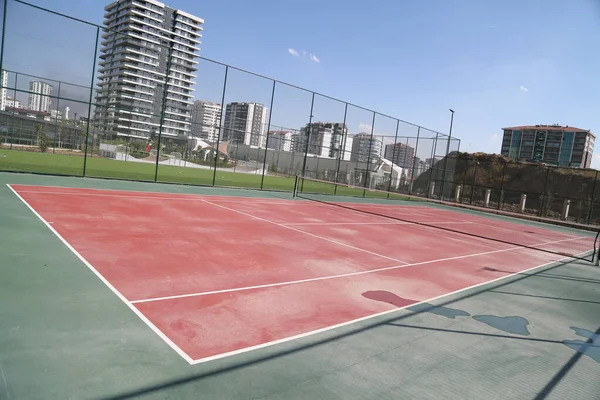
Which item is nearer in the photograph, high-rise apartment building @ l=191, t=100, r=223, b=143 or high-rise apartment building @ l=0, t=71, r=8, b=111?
high-rise apartment building @ l=0, t=71, r=8, b=111

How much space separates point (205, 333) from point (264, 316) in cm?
80

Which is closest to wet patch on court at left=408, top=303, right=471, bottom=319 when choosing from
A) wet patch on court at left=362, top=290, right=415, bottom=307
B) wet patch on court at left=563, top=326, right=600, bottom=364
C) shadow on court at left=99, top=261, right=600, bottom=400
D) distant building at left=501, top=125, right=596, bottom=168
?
shadow on court at left=99, top=261, right=600, bottom=400

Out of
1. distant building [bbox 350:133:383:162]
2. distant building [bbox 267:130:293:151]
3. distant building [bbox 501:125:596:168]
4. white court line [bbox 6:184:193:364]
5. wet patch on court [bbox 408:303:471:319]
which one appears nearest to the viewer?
white court line [bbox 6:184:193:364]

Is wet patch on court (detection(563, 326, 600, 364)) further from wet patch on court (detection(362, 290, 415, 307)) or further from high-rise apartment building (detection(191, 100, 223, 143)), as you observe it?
high-rise apartment building (detection(191, 100, 223, 143))

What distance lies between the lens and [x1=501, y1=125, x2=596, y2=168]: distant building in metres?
104

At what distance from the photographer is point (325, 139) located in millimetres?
30703

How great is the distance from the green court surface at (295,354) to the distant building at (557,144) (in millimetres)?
108269

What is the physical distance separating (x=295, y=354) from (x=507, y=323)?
10.5 ft

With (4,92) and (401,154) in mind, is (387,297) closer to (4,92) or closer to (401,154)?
(4,92)

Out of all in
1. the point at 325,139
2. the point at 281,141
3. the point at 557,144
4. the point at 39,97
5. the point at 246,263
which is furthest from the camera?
the point at 557,144

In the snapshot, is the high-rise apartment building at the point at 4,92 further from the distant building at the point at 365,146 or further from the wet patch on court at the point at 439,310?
the distant building at the point at 365,146

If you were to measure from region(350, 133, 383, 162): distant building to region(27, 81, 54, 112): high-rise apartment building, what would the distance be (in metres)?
19.2

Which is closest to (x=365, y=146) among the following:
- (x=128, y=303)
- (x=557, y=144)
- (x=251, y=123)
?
(x=251, y=123)

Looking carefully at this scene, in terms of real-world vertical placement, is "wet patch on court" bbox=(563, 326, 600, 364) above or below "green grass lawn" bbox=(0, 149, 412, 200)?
below
